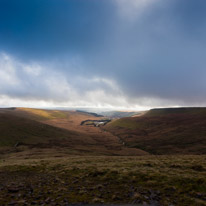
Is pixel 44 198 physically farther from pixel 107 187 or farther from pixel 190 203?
pixel 190 203

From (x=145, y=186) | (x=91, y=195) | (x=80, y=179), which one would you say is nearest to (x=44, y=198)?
(x=91, y=195)

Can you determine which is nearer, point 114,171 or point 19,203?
point 19,203

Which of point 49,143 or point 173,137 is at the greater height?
point 173,137

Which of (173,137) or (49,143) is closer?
(49,143)

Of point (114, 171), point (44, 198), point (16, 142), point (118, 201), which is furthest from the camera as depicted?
point (16, 142)

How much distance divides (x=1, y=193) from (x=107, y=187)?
9.04m

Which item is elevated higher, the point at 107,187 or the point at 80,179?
the point at 107,187

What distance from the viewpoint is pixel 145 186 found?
11531 millimetres

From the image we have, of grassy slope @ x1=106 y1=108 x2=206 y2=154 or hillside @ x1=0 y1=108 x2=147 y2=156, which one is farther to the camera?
grassy slope @ x1=106 y1=108 x2=206 y2=154

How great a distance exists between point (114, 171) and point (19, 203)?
34.1ft

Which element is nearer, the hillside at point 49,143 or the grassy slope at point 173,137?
the hillside at point 49,143

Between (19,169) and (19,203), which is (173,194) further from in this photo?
(19,169)

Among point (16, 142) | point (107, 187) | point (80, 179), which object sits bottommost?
point (16, 142)

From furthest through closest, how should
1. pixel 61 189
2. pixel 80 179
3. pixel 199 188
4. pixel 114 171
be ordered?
pixel 114 171 < pixel 80 179 < pixel 61 189 < pixel 199 188
